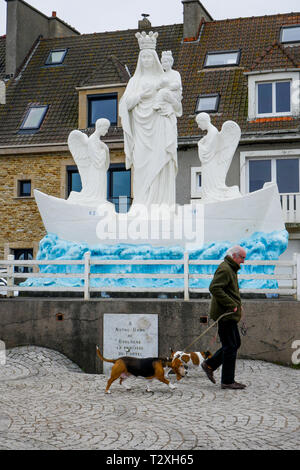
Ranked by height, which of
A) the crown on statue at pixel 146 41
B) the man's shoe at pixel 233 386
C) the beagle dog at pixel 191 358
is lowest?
the man's shoe at pixel 233 386

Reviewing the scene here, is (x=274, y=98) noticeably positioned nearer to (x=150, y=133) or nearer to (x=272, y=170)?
(x=272, y=170)

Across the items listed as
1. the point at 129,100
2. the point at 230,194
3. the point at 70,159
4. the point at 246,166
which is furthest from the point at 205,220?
the point at 70,159

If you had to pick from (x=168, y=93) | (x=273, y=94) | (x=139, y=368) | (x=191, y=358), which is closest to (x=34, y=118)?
(x=273, y=94)

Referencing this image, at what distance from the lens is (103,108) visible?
81.6 feet

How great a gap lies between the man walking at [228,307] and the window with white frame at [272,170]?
46.8ft

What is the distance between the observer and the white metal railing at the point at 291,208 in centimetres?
2147

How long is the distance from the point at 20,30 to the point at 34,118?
4.47 meters

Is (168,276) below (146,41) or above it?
below

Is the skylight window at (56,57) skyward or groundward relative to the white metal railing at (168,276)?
skyward

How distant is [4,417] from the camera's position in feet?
21.9

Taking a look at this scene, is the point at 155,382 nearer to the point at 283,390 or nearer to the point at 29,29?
the point at 283,390

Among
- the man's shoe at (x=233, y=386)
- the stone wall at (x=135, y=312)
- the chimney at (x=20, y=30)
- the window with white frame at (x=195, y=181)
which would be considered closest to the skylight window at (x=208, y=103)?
the window with white frame at (x=195, y=181)

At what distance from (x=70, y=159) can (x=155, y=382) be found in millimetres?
16619

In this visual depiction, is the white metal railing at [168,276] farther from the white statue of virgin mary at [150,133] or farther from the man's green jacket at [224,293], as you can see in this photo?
the man's green jacket at [224,293]
